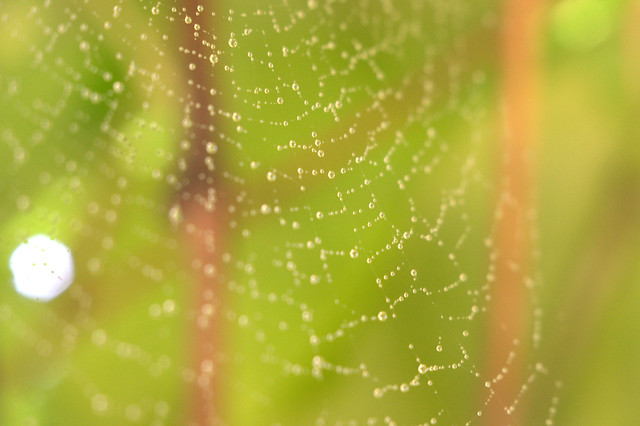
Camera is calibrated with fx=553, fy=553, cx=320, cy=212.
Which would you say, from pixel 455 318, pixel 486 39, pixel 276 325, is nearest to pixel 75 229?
pixel 276 325

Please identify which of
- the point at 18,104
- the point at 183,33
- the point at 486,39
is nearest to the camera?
the point at 183,33

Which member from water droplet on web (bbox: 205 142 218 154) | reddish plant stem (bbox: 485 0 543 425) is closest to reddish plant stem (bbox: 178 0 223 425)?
water droplet on web (bbox: 205 142 218 154)

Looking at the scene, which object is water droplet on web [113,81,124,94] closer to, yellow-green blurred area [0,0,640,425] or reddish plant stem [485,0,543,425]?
yellow-green blurred area [0,0,640,425]

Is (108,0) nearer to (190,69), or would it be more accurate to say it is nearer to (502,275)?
(190,69)

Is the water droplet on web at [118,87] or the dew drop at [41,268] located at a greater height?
the water droplet on web at [118,87]

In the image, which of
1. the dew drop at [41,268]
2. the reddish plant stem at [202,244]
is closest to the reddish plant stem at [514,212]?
the reddish plant stem at [202,244]

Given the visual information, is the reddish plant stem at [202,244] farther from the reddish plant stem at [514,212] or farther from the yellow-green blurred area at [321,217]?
the reddish plant stem at [514,212]

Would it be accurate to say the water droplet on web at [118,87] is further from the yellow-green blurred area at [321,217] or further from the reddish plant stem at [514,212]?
the reddish plant stem at [514,212]
